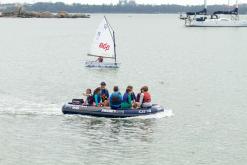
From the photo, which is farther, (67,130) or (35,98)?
(35,98)

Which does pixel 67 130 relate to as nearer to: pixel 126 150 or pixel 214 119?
pixel 126 150

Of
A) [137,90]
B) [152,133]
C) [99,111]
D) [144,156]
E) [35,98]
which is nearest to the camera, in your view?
[144,156]

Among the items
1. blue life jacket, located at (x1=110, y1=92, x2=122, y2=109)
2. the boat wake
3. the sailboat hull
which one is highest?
blue life jacket, located at (x1=110, y1=92, x2=122, y2=109)

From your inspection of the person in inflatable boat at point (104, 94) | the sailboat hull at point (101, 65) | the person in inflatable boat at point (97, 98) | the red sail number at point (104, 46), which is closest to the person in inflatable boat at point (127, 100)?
the person in inflatable boat at point (104, 94)

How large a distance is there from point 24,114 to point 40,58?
49951 mm

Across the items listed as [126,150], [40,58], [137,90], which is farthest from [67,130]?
[40,58]

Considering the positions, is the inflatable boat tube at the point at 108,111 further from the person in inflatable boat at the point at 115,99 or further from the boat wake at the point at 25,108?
the boat wake at the point at 25,108

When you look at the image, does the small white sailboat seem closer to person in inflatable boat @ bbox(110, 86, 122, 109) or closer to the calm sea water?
the calm sea water

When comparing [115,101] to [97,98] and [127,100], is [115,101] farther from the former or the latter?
[97,98]

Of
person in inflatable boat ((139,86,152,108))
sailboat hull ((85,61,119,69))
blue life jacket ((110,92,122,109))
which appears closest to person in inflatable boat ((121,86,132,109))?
blue life jacket ((110,92,122,109))

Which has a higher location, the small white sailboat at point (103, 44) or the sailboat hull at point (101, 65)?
the small white sailboat at point (103, 44)

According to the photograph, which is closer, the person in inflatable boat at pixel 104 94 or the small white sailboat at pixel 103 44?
the person in inflatable boat at pixel 104 94

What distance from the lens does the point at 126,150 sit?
36969 millimetres

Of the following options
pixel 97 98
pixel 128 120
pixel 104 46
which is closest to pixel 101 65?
pixel 104 46
